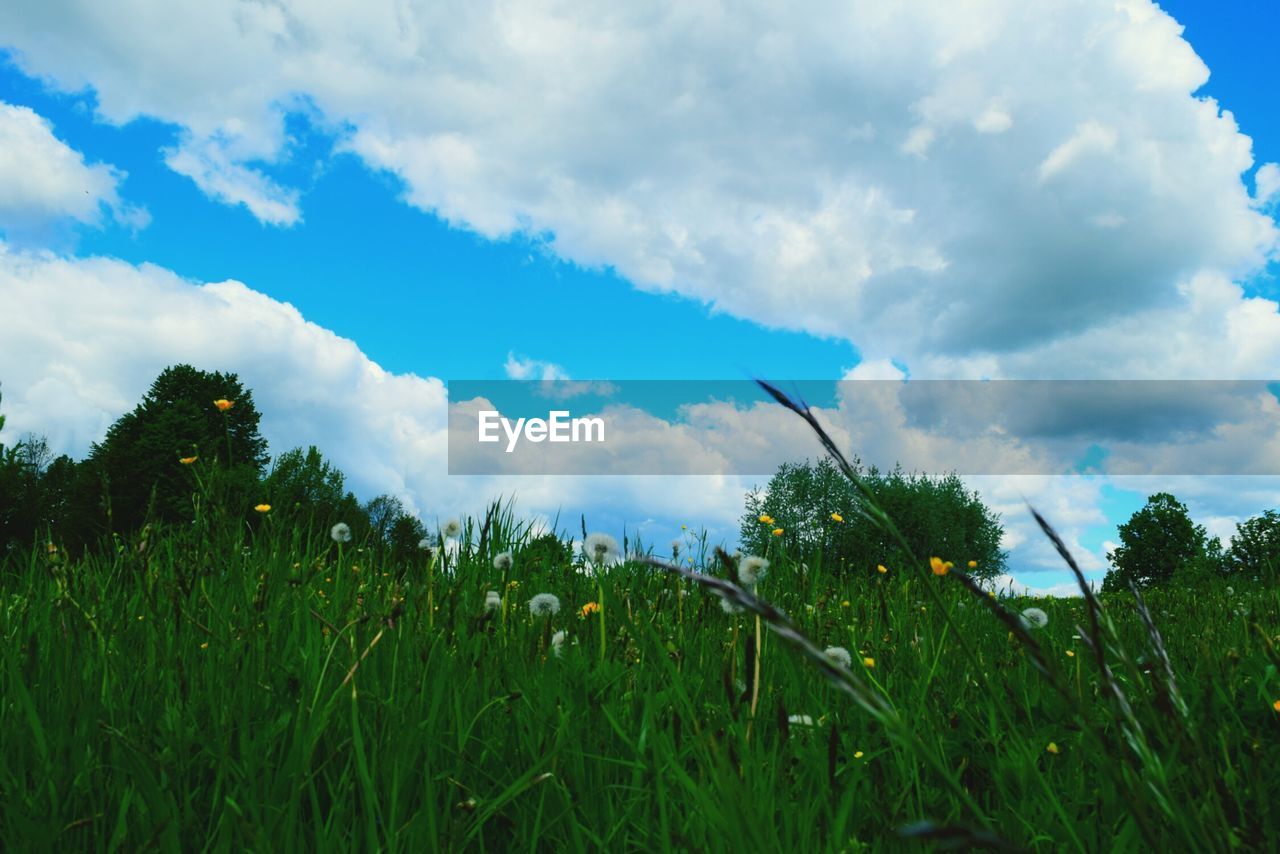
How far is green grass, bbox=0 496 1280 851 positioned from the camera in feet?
6.66

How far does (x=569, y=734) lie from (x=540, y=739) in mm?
109

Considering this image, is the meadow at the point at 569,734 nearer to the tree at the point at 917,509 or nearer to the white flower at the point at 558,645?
the white flower at the point at 558,645

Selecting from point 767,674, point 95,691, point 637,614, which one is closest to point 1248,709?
point 767,674

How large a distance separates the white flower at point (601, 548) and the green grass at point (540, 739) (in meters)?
0.36

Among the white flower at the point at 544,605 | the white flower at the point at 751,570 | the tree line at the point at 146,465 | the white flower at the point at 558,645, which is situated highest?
the tree line at the point at 146,465

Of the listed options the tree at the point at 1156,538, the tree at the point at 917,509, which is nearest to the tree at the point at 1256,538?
the tree at the point at 917,509

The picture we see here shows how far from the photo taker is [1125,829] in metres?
2.26

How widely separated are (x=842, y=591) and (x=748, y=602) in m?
6.56

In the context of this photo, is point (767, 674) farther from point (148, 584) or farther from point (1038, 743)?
point (148, 584)

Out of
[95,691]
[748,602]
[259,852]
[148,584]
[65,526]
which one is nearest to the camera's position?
[748,602]

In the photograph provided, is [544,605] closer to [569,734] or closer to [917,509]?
[569,734]

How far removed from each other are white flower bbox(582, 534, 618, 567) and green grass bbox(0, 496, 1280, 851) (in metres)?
0.36

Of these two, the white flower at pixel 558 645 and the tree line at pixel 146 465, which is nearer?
the white flower at pixel 558 645

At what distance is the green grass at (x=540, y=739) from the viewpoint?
79.9 inches
